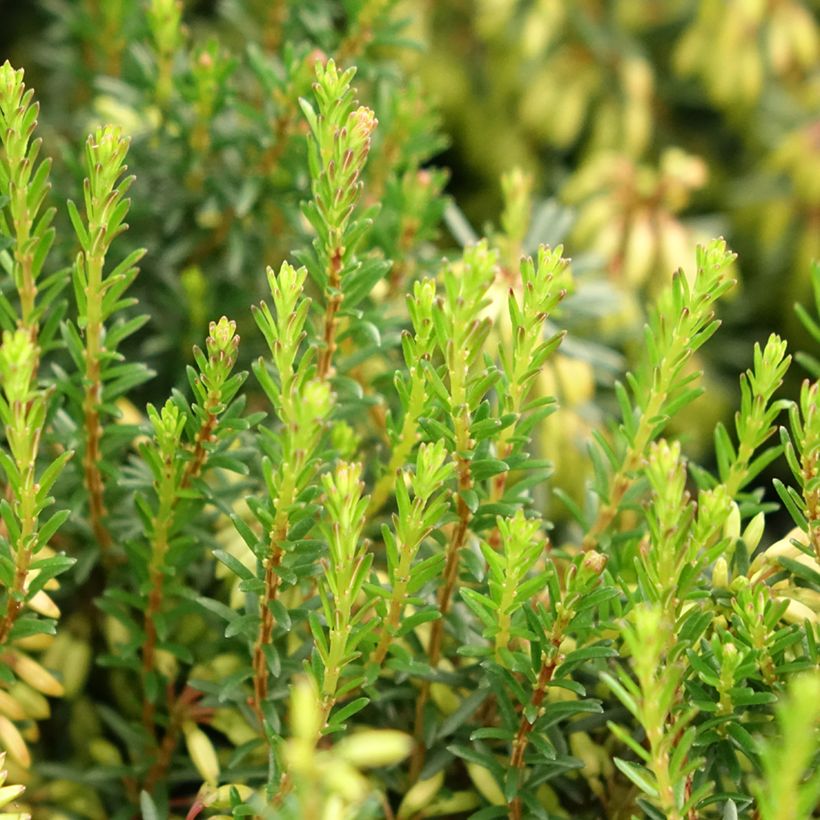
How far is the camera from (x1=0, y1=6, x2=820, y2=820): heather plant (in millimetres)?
549

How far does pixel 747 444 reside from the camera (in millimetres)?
616

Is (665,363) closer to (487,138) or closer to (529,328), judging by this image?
(529,328)

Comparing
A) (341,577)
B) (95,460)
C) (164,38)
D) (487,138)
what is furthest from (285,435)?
(487,138)

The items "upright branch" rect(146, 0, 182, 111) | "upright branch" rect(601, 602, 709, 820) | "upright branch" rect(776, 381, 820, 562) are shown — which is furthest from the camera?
"upright branch" rect(146, 0, 182, 111)

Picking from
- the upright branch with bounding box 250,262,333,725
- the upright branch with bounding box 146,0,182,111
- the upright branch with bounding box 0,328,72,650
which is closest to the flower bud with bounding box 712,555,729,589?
the upright branch with bounding box 250,262,333,725

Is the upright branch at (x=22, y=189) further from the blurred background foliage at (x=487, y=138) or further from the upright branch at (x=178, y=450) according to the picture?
the blurred background foliage at (x=487, y=138)

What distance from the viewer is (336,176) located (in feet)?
1.92

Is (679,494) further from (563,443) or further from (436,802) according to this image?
(563,443)

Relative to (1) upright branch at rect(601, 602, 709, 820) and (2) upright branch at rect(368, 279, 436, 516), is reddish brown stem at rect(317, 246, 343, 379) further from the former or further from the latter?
(1) upright branch at rect(601, 602, 709, 820)

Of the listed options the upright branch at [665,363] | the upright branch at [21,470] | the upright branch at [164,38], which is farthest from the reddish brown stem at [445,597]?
the upright branch at [164,38]

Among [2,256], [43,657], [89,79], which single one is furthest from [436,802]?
[89,79]

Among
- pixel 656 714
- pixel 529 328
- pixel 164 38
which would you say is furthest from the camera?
pixel 164 38

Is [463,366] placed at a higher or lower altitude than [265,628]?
higher

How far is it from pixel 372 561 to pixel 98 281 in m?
0.23
